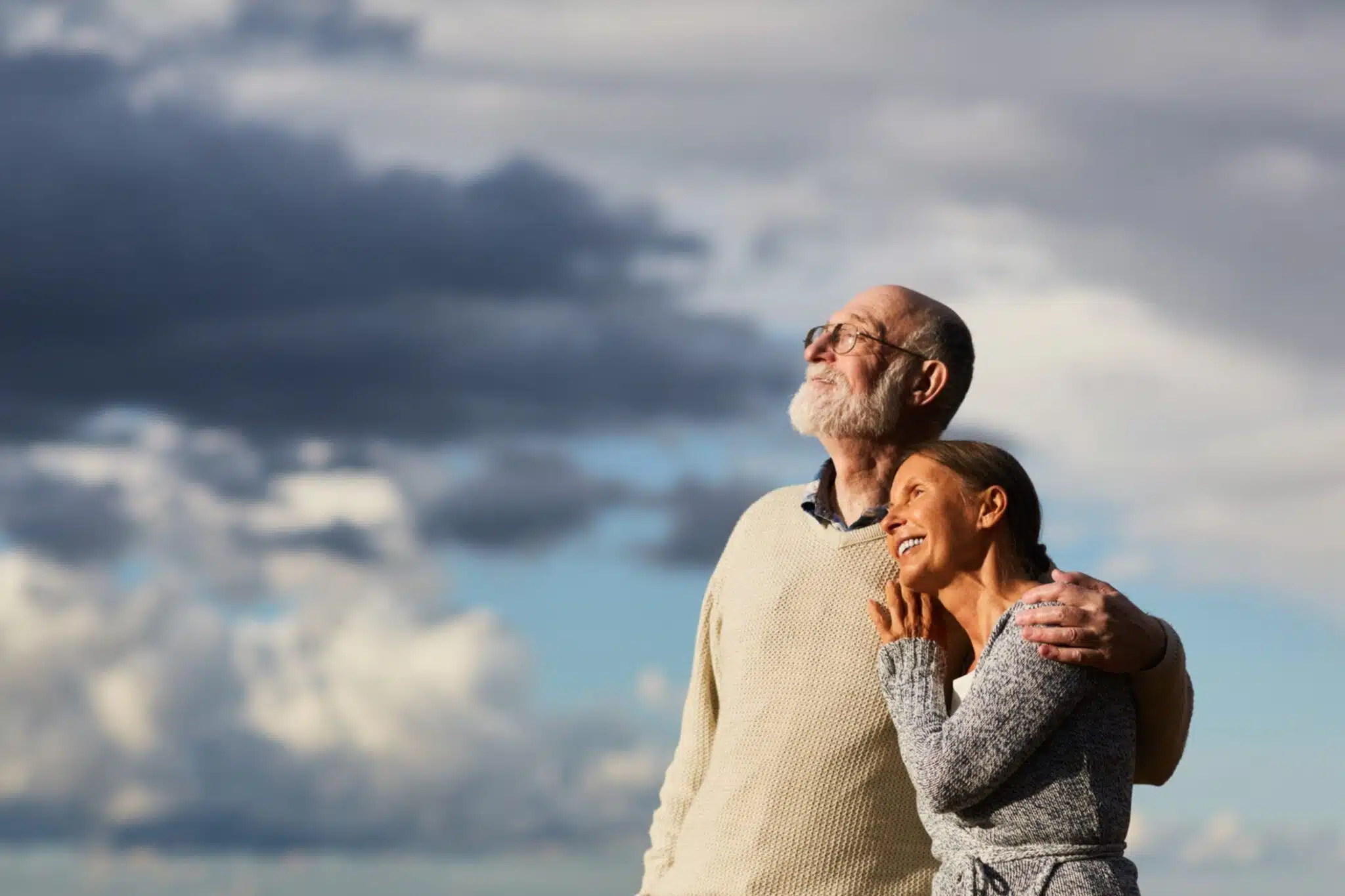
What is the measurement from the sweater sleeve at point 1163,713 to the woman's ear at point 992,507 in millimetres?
474

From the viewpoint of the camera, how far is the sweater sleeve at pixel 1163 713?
152 inches

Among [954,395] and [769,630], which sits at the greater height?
[954,395]

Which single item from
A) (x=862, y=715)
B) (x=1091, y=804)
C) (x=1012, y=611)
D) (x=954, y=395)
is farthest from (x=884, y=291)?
(x=1091, y=804)

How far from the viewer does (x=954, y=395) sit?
209 inches

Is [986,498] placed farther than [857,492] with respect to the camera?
No

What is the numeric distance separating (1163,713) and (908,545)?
0.76 m

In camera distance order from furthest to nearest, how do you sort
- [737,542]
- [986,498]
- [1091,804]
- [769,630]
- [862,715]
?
[737,542] → [769,630] → [862,715] → [986,498] → [1091,804]

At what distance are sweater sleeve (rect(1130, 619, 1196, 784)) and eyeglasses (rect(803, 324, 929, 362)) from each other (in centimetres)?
158

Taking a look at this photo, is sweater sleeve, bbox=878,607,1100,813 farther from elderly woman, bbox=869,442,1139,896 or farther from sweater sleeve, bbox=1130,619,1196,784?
sweater sleeve, bbox=1130,619,1196,784

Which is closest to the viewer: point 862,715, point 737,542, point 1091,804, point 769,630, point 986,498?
point 1091,804

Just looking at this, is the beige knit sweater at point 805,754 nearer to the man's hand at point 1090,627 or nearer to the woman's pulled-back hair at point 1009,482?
the woman's pulled-back hair at point 1009,482

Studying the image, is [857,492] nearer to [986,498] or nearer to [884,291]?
[884,291]

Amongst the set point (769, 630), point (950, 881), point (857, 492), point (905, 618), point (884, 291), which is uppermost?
point (884, 291)

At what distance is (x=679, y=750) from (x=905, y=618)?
71.4 inches
